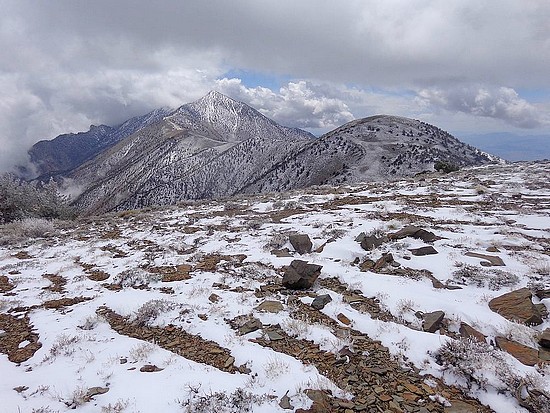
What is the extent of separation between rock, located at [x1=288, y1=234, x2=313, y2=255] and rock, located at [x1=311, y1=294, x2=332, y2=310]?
11.1 ft

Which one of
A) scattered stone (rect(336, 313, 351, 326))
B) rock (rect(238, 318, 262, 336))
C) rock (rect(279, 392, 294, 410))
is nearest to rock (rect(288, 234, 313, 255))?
scattered stone (rect(336, 313, 351, 326))

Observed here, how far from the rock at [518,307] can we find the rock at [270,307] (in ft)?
15.3

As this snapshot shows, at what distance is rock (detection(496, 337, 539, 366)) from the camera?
5590 mm

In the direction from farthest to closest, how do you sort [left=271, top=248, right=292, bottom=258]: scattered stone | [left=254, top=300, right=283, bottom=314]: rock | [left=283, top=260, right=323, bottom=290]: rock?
[left=271, top=248, right=292, bottom=258]: scattered stone → [left=283, top=260, right=323, bottom=290]: rock → [left=254, top=300, right=283, bottom=314]: rock

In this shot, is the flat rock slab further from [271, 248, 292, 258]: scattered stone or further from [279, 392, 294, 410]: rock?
[271, 248, 292, 258]: scattered stone

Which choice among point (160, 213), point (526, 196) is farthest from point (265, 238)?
point (526, 196)

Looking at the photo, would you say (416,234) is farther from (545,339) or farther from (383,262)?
(545,339)

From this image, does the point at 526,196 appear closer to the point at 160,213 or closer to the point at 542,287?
the point at 542,287

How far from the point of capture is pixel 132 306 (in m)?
8.95

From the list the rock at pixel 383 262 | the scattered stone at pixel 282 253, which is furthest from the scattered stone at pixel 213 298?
the rock at pixel 383 262

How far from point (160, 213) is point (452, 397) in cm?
2150

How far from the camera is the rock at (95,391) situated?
5543 mm

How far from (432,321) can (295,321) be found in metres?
2.82

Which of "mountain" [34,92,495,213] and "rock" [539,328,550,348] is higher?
"mountain" [34,92,495,213]
